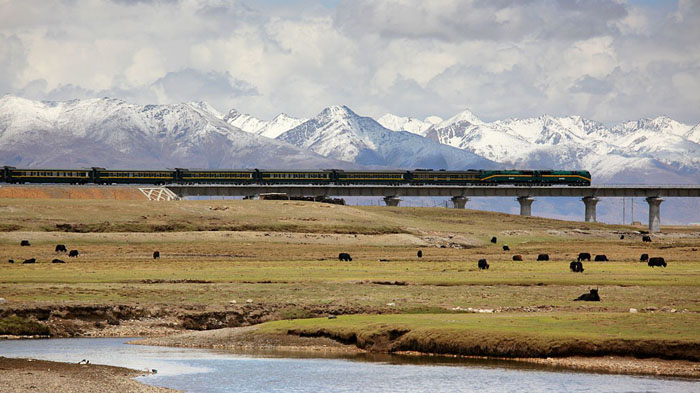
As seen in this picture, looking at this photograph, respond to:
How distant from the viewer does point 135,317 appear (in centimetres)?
4875

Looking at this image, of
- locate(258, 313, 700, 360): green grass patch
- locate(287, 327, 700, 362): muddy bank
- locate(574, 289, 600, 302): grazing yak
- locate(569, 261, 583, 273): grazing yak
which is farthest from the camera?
locate(569, 261, 583, 273): grazing yak

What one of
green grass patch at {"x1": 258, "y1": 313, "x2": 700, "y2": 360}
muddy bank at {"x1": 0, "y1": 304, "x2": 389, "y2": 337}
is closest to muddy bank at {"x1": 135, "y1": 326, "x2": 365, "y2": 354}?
green grass patch at {"x1": 258, "y1": 313, "x2": 700, "y2": 360}

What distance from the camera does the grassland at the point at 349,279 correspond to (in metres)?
41.2

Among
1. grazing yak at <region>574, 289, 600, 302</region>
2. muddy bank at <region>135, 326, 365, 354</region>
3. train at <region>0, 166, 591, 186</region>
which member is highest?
train at <region>0, 166, 591, 186</region>

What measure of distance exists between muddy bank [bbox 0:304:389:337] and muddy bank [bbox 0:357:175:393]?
364 inches

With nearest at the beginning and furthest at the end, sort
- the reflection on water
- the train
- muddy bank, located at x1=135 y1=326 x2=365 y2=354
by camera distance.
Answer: the reflection on water, muddy bank, located at x1=135 y1=326 x2=365 y2=354, the train

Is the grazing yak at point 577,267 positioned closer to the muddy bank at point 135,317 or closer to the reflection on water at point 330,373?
the muddy bank at point 135,317

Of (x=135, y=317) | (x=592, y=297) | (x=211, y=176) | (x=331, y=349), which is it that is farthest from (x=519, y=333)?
(x=211, y=176)

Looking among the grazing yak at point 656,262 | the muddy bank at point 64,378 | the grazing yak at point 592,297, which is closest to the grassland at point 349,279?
the grazing yak at point 592,297

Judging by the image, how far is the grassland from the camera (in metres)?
41.2

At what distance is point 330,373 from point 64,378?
366 inches

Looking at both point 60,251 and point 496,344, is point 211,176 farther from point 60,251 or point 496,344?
point 496,344

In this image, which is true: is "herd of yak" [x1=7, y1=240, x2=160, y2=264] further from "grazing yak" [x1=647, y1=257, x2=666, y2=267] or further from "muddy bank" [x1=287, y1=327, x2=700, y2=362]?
"grazing yak" [x1=647, y1=257, x2=666, y2=267]

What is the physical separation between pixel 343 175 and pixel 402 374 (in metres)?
158
